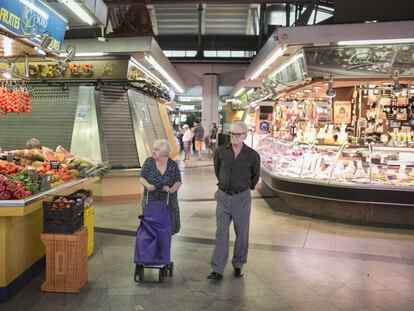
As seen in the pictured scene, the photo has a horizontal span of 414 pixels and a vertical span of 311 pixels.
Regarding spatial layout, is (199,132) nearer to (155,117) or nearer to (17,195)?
(155,117)

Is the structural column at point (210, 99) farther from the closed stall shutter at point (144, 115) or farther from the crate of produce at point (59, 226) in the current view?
the crate of produce at point (59, 226)

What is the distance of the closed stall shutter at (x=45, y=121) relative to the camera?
10.0 m

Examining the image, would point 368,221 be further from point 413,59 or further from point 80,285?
point 80,285

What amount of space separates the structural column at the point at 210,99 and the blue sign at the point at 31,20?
18.8 metres

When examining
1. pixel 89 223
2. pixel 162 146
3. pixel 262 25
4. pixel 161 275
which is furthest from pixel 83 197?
pixel 262 25

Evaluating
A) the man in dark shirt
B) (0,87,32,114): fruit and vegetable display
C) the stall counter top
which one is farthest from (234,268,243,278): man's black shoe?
(0,87,32,114): fruit and vegetable display

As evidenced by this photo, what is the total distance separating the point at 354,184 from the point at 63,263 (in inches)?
207

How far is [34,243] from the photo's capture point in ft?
16.3

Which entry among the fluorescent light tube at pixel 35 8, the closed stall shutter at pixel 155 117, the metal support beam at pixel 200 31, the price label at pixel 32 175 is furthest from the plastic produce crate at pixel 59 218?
the metal support beam at pixel 200 31

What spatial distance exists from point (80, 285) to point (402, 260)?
13.6 ft

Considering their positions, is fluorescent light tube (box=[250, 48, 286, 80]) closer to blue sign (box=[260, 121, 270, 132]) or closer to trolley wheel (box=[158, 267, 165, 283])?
trolley wheel (box=[158, 267, 165, 283])

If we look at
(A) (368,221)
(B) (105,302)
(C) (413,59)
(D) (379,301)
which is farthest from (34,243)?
(C) (413,59)

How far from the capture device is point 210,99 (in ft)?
83.5

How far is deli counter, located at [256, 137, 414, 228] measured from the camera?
7.63 metres
